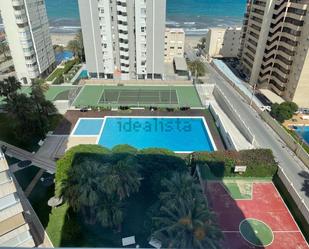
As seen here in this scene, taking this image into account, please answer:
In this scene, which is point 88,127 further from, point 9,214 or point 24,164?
point 9,214

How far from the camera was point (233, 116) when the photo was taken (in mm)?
48844

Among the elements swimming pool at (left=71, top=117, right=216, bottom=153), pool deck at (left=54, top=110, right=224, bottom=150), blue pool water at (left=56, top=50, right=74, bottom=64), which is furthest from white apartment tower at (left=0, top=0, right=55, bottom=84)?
swimming pool at (left=71, top=117, right=216, bottom=153)

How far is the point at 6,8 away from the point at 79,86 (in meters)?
22.0

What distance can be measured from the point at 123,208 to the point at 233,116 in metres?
31.2

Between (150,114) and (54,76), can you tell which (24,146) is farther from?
(54,76)

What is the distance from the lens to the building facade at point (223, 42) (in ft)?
284

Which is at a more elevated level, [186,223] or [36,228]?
[186,223]

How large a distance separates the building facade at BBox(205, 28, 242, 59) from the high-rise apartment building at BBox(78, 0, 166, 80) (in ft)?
108

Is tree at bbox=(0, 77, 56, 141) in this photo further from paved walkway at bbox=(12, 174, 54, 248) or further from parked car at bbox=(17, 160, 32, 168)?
paved walkway at bbox=(12, 174, 54, 248)

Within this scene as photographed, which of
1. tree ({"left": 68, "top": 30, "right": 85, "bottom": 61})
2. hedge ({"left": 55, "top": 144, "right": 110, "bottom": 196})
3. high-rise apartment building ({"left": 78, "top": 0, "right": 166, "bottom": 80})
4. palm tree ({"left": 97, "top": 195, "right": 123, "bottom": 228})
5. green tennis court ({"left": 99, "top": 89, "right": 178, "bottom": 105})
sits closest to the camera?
palm tree ({"left": 97, "top": 195, "right": 123, "bottom": 228})

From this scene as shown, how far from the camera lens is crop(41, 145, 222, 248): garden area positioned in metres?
21.0

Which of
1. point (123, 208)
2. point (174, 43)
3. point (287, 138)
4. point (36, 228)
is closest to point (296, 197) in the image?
point (287, 138)

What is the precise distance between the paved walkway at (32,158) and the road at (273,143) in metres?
33.7

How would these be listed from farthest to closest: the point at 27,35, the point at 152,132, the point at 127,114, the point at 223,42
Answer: the point at 223,42 < the point at 27,35 < the point at 127,114 < the point at 152,132
